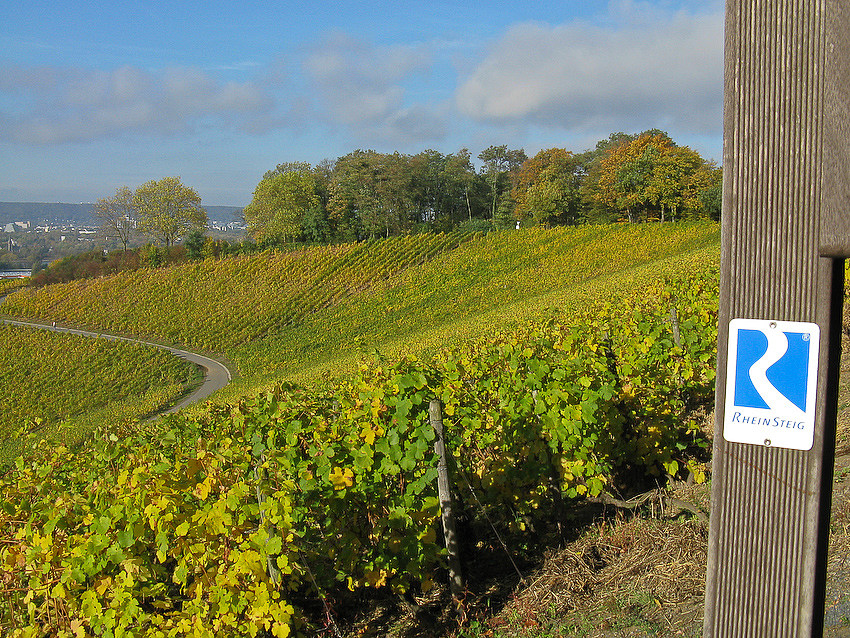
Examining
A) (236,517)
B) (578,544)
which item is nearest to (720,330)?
(236,517)

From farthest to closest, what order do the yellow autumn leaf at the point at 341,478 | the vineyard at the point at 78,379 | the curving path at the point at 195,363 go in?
1. the vineyard at the point at 78,379
2. the curving path at the point at 195,363
3. the yellow autumn leaf at the point at 341,478

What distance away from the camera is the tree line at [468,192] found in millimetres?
57594

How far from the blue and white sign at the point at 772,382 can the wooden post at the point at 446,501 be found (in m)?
2.23

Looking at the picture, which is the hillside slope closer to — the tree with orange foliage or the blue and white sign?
the tree with orange foliage

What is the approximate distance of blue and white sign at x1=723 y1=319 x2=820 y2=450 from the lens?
4.01 feet

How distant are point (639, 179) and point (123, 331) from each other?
1747 inches

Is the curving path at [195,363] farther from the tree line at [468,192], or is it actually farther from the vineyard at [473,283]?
the tree line at [468,192]

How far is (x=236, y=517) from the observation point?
306 cm

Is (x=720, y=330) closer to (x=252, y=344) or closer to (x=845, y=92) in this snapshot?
(x=845, y=92)

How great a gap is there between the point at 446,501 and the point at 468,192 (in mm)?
78953

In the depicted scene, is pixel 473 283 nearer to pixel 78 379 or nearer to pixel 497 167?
pixel 78 379

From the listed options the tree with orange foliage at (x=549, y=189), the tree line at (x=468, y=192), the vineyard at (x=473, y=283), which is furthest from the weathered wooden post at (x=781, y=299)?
the tree with orange foliage at (x=549, y=189)

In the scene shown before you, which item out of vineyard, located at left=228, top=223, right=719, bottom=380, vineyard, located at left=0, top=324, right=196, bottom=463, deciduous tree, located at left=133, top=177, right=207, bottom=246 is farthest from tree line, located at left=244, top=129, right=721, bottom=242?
vineyard, located at left=0, top=324, right=196, bottom=463

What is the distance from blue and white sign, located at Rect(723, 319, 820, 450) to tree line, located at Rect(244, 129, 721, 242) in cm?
5598
